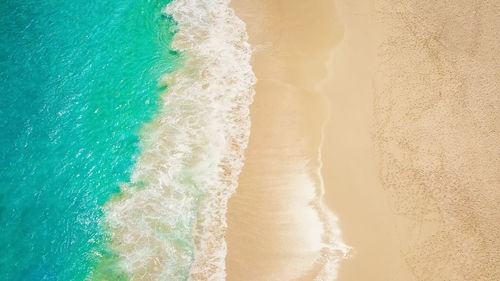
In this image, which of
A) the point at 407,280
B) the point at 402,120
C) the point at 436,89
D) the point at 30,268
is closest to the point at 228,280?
the point at 407,280

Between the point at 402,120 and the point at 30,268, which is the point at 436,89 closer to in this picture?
the point at 402,120

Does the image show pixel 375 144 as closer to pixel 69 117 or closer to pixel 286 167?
pixel 286 167

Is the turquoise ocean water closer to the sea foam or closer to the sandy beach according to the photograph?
the sea foam

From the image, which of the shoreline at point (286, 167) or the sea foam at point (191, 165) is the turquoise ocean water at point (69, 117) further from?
the shoreline at point (286, 167)

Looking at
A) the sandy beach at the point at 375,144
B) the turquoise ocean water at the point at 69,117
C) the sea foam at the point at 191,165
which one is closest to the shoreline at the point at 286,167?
the sandy beach at the point at 375,144

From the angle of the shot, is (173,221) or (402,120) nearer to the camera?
(173,221)

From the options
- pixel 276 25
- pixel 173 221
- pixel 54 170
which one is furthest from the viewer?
pixel 276 25
